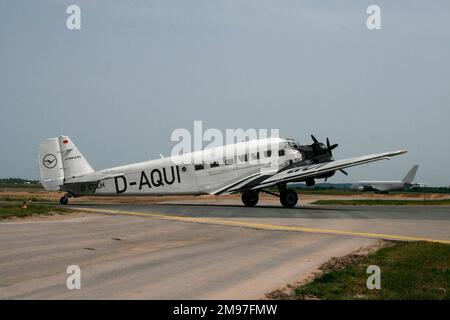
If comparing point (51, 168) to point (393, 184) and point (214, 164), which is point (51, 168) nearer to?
point (214, 164)

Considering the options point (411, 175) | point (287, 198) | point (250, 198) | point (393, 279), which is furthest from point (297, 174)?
point (411, 175)

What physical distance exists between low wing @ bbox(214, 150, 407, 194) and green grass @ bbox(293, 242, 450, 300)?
880 inches

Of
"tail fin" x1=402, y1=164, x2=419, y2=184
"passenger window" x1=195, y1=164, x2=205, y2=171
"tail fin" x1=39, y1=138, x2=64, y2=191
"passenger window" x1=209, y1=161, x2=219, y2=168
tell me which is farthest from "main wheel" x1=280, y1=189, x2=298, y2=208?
"tail fin" x1=402, y1=164, x2=419, y2=184

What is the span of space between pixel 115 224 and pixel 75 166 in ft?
57.2

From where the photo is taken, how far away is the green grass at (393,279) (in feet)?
32.7

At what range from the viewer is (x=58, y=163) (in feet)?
131

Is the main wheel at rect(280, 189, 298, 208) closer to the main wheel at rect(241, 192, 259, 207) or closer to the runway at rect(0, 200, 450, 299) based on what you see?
the main wheel at rect(241, 192, 259, 207)

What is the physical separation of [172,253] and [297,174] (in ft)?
78.8

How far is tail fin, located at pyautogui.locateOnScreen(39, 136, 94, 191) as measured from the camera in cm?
3953

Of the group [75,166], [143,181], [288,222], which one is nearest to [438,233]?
[288,222]

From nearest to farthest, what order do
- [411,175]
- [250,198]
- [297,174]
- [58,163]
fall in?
[297,174] < [58,163] < [250,198] < [411,175]

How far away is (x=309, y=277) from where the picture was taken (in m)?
11.7
